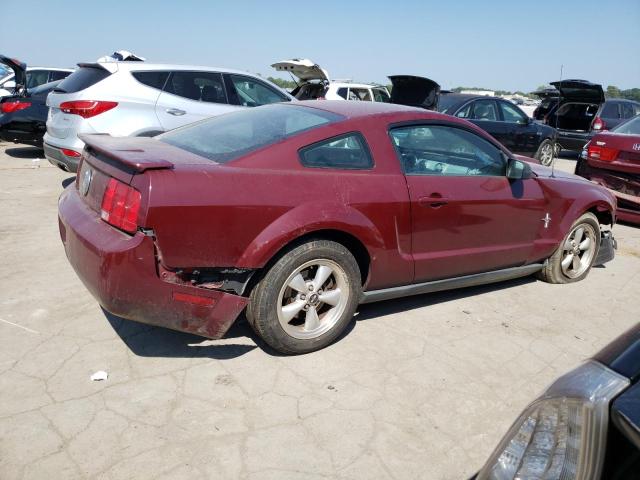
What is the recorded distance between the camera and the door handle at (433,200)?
354 cm

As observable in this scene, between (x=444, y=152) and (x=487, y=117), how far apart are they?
6972 millimetres

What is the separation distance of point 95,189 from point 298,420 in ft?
5.73

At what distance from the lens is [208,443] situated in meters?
2.43

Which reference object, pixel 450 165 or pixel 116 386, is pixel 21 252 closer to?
pixel 116 386

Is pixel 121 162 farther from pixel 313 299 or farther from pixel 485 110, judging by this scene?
pixel 485 110

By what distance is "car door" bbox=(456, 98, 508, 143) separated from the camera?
10.1m

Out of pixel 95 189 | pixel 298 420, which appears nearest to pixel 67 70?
pixel 95 189

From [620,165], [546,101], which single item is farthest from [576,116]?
[620,165]

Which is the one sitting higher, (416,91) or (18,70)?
(416,91)

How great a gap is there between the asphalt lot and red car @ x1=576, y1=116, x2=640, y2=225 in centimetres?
310

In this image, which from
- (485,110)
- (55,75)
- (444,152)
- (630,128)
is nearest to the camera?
(444,152)

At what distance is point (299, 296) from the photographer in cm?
319

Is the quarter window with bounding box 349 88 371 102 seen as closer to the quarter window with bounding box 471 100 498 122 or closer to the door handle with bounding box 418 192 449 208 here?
the quarter window with bounding box 471 100 498 122

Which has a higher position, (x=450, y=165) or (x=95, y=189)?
(x=450, y=165)
